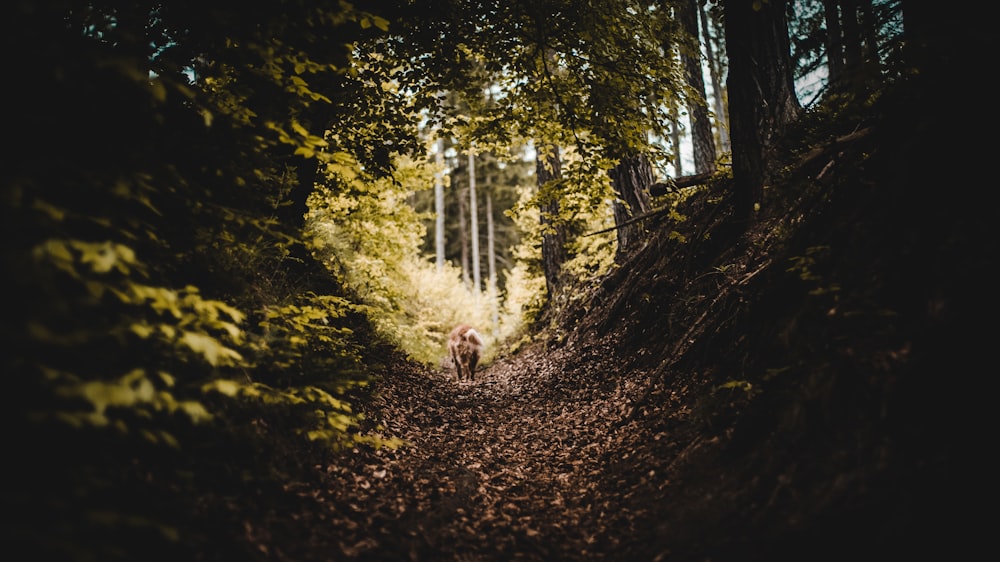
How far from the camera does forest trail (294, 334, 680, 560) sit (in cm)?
314

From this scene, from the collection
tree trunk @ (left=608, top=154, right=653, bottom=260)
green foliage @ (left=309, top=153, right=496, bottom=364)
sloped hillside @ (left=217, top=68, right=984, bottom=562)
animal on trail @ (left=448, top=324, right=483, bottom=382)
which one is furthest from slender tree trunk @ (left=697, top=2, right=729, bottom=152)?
sloped hillside @ (left=217, top=68, right=984, bottom=562)

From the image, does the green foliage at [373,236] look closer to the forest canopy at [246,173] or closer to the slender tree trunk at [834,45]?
the forest canopy at [246,173]

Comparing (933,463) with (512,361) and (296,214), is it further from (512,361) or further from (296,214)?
(512,361)

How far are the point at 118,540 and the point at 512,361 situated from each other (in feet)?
31.4

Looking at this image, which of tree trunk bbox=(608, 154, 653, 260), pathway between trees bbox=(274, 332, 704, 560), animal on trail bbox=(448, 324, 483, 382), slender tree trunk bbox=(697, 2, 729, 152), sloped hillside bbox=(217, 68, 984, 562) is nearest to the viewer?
sloped hillside bbox=(217, 68, 984, 562)

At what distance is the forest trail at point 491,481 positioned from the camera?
314 cm

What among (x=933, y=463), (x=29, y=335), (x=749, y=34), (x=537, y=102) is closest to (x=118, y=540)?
(x=29, y=335)

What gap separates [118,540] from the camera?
200 cm

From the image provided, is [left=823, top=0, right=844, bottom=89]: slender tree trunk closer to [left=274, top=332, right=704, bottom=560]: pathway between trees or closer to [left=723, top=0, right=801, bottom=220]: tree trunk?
[left=723, top=0, right=801, bottom=220]: tree trunk

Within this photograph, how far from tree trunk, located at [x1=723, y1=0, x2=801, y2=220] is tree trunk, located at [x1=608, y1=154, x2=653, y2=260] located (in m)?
2.77

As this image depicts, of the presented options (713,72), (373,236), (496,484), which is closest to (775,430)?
(496,484)

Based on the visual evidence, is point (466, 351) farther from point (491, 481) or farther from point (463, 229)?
point (463, 229)

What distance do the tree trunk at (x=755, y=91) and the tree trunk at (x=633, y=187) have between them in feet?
9.09

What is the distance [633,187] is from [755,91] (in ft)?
11.0
